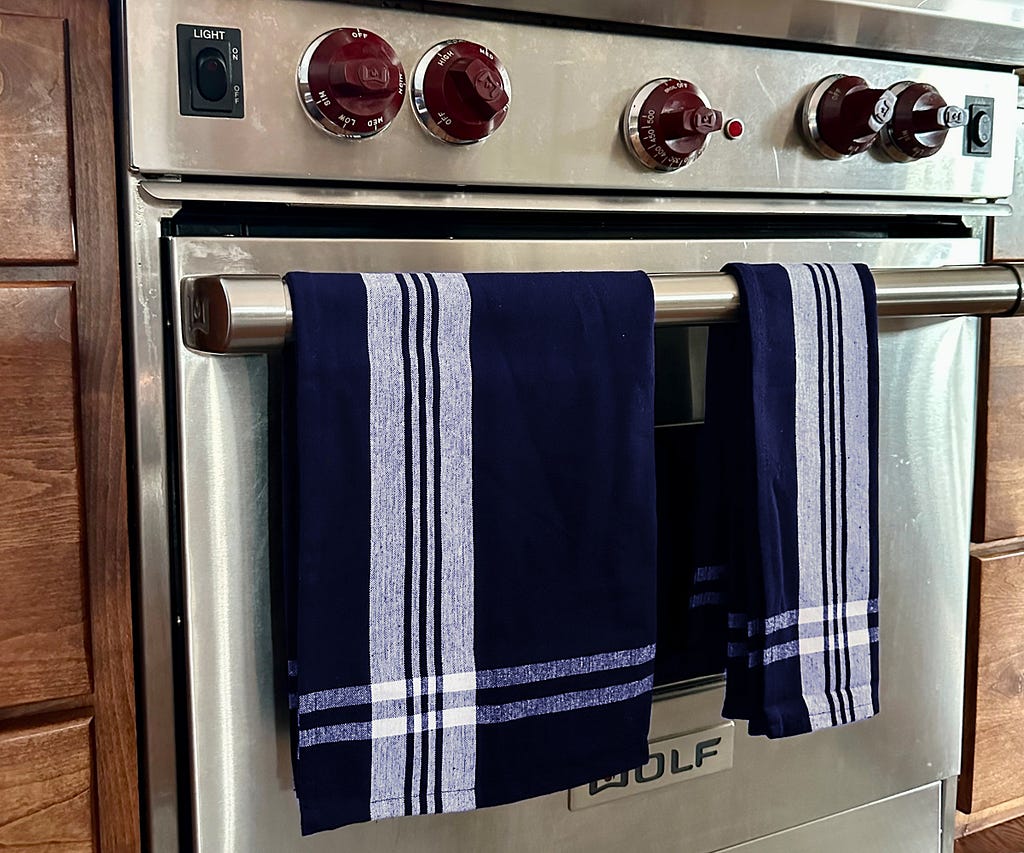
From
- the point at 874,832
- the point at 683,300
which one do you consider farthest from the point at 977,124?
the point at 874,832

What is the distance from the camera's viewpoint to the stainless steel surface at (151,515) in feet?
2.05

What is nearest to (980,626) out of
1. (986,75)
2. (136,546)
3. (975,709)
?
(975,709)

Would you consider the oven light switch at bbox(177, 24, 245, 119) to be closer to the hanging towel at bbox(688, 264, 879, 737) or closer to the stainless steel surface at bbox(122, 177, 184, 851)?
the stainless steel surface at bbox(122, 177, 184, 851)

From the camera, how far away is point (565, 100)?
718mm

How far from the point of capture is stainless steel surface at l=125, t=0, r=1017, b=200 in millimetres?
611

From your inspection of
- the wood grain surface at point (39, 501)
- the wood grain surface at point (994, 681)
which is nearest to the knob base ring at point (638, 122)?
the wood grain surface at point (39, 501)

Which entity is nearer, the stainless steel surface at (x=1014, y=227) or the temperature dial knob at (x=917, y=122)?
the temperature dial knob at (x=917, y=122)

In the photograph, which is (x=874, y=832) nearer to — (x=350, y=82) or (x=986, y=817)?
(x=986, y=817)

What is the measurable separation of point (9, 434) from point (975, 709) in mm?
843

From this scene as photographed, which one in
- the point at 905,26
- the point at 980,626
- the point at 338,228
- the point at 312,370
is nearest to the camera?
the point at 312,370

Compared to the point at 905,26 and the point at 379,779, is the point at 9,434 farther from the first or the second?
the point at 905,26

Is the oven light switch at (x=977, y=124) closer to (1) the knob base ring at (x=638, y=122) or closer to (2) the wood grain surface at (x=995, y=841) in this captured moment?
(1) the knob base ring at (x=638, y=122)

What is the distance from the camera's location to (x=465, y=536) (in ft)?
2.08

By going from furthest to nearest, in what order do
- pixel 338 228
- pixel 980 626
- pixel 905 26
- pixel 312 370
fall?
1. pixel 980 626
2. pixel 905 26
3. pixel 338 228
4. pixel 312 370
